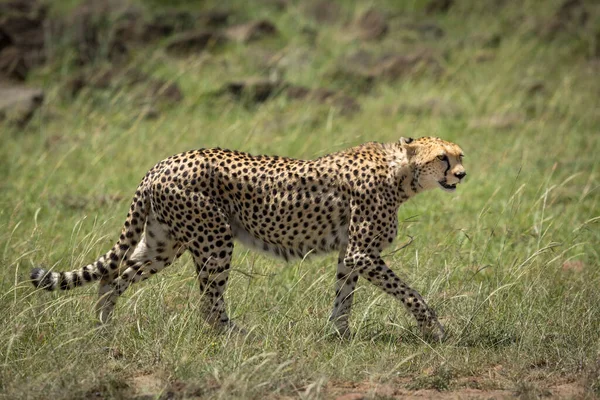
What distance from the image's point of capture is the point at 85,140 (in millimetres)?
9352

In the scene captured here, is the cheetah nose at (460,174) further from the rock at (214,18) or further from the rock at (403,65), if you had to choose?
the rock at (214,18)

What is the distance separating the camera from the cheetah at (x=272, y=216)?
5.26 meters

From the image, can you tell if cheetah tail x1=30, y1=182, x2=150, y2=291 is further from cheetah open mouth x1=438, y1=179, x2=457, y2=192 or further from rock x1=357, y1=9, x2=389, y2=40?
rock x1=357, y1=9, x2=389, y2=40

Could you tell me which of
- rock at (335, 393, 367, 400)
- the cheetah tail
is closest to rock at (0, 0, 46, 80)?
the cheetah tail

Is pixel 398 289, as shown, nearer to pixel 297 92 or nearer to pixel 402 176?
pixel 402 176

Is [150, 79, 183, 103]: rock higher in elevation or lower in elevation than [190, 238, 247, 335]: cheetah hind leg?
lower

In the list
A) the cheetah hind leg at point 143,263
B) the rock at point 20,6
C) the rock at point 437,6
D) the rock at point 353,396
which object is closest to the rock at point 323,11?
the rock at point 437,6

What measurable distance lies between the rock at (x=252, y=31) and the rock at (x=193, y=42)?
0.77 feet

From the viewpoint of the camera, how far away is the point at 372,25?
45.0 feet

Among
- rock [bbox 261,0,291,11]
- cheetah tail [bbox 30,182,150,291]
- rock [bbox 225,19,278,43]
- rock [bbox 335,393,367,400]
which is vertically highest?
cheetah tail [bbox 30,182,150,291]

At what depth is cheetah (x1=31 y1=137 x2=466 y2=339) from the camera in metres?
5.26

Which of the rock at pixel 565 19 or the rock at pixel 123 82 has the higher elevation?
the rock at pixel 565 19

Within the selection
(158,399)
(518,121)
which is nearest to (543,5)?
(518,121)

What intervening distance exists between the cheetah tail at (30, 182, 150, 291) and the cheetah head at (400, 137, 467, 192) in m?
1.49
